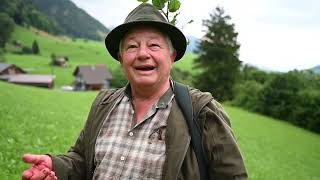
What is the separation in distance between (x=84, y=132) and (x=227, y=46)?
186ft

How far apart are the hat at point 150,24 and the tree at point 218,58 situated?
53.1 metres

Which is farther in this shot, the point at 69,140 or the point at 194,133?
the point at 69,140

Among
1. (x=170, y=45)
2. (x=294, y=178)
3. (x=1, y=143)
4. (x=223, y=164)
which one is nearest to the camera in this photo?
(x=223, y=164)

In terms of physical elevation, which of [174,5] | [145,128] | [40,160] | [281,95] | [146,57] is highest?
[174,5]

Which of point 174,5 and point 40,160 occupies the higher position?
point 174,5

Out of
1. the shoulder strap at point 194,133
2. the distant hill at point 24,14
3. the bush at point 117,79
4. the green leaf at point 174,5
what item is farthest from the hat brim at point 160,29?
the distant hill at point 24,14

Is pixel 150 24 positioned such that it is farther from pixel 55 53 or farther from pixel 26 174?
pixel 55 53

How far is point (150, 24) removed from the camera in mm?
3584

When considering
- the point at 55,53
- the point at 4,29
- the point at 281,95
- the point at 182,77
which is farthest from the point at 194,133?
the point at 55,53

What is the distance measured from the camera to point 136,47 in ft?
11.9

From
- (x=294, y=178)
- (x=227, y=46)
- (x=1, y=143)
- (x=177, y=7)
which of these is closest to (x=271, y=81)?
(x=227, y=46)

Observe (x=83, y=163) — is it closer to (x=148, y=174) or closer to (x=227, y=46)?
(x=148, y=174)

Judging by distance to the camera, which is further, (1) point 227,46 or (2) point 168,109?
(1) point 227,46

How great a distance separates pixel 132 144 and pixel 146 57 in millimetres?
730
